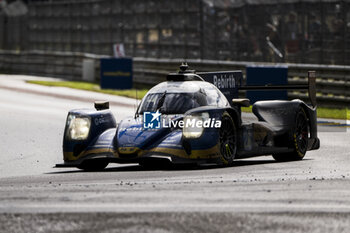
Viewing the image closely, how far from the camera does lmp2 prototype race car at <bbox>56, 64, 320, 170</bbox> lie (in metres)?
12.7

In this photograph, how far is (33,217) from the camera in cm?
775

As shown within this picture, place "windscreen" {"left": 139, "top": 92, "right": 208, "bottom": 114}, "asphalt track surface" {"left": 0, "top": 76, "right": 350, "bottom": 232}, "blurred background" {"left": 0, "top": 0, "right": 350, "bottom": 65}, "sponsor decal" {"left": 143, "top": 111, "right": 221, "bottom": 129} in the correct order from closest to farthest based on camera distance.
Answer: "asphalt track surface" {"left": 0, "top": 76, "right": 350, "bottom": 232}, "sponsor decal" {"left": 143, "top": 111, "right": 221, "bottom": 129}, "windscreen" {"left": 139, "top": 92, "right": 208, "bottom": 114}, "blurred background" {"left": 0, "top": 0, "right": 350, "bottom": 65}

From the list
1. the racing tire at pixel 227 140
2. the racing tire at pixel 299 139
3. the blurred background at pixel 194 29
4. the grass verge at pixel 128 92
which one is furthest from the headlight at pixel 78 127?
the blurred background at pixel 194 29

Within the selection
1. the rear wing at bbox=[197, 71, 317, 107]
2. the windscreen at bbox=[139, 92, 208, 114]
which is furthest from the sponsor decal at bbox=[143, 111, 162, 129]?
the rear wing at bbox=[197, 71, 317, 107]

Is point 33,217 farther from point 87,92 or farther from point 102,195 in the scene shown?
point 87,92

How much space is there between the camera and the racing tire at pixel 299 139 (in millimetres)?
14906

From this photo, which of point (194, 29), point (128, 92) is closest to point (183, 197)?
point (128, 92)

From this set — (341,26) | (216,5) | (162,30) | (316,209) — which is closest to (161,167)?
(316,209)

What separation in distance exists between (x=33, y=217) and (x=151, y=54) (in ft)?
95.9

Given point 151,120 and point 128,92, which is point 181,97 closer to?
point 151,120

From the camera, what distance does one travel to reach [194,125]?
1280cm

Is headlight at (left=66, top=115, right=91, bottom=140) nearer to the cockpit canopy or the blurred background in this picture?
the cockpit canopy

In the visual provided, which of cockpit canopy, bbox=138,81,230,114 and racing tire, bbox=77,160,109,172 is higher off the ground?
cockpit canopy, bbox=138,81,230,114

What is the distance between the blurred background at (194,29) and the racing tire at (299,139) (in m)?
11.5
